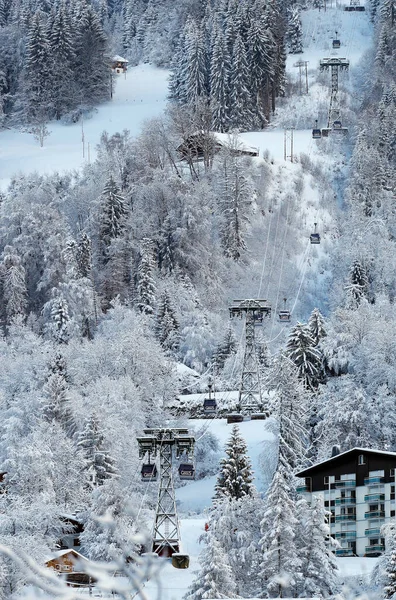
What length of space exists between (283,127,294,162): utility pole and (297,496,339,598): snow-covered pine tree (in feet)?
211

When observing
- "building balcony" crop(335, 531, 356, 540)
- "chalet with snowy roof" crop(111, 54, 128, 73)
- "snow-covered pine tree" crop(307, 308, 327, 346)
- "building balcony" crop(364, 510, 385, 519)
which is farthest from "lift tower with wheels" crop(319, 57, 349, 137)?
"building balcony" crop(335, 531, 356, 540)

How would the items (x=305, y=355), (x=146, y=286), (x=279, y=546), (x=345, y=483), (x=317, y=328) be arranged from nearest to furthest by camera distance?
(x=279, y=546) < (x=345, y=483) < (x=305, y=355) < (x=317, y=328) < (x=146, y=286)

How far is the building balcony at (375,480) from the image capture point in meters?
44.2

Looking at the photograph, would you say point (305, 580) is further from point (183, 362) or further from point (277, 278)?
point (277, 278)

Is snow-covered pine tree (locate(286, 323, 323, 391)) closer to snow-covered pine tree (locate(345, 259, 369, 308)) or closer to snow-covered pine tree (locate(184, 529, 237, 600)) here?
snow-covered pine tree (locate(345, 259, 369, 308))

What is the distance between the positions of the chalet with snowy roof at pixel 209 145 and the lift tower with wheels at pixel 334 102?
446 inches

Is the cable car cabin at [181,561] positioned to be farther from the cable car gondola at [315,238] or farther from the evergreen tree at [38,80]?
the evergreen tree at [38,80]

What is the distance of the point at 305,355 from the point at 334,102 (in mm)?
51739

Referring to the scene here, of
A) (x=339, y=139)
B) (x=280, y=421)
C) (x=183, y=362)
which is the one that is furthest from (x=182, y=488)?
(x=339, y=139)

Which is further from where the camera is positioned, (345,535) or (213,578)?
(345,535)

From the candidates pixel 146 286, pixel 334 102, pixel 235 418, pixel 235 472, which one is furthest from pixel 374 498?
pixel 334 102

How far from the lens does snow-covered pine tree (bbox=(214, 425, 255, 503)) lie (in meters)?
42.8

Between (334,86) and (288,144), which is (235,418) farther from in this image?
(334,86)

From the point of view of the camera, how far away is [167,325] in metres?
68.6
